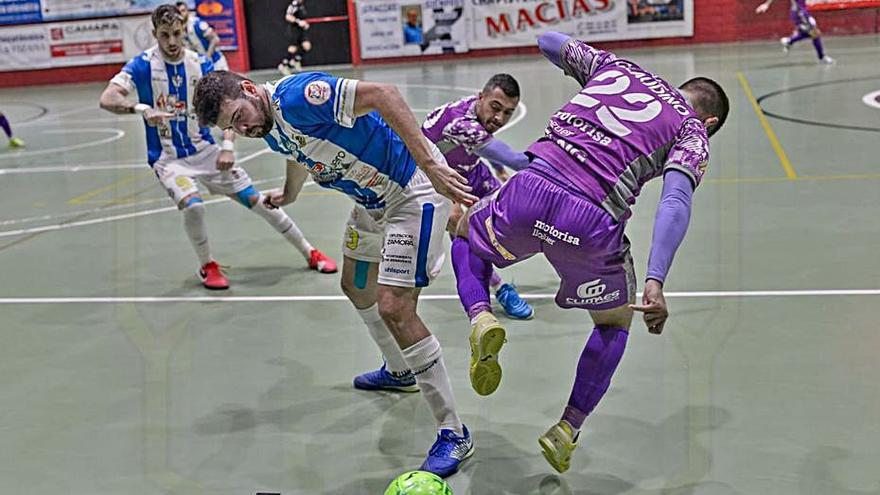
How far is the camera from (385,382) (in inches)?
198

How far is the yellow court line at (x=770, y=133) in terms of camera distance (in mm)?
9417

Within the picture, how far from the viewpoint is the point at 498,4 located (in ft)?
74.1

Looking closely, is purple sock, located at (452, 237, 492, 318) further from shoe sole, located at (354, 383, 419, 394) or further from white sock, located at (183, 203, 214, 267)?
white sock, located at (183, 203, 214, 267)

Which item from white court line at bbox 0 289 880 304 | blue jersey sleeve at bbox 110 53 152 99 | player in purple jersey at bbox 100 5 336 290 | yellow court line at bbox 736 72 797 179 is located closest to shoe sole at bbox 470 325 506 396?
white court line at bbox 0 289 880 304

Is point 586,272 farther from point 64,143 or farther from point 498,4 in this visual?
point 498,4

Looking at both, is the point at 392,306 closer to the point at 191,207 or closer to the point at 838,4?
the point at 191,207

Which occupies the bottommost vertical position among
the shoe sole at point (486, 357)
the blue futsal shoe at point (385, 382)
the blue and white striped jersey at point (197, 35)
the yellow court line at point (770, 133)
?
the blue futsal shoe at point (385, 382)

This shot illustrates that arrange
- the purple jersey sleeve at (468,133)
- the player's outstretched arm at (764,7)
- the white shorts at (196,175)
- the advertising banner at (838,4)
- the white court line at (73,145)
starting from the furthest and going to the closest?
1. the advertising banner at (838,4)
2. the player's outstretched arm at (764,7)
3. the white court line at (73,145)
4. the white shorts at (196,175)
5. the purple jersey sleeve at (468,133)

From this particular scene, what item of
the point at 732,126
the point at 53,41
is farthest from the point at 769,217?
the point at 53,41

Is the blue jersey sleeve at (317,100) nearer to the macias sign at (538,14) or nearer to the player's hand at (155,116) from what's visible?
the player's hand at (155,116)

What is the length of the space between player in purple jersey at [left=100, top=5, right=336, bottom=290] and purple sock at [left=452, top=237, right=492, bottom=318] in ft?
10.5

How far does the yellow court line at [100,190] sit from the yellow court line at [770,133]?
7.37 metres

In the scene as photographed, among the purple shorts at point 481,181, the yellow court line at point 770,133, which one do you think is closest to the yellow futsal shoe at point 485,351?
the purple shorts at point 481,181

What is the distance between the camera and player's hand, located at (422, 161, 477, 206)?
3.67m
